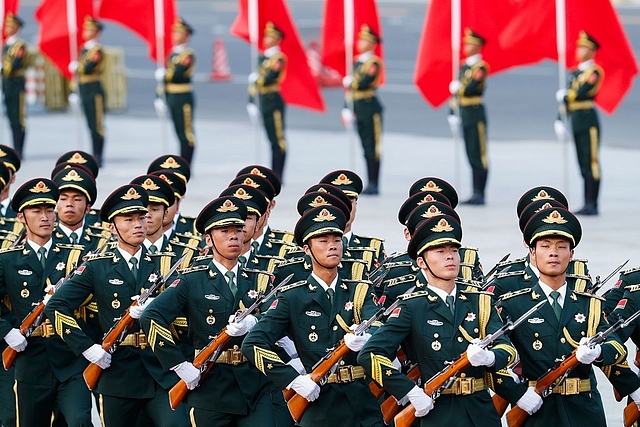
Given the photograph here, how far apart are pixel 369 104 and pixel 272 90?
1.28 metres

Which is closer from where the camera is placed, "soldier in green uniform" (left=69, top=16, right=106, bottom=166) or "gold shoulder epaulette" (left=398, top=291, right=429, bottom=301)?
"gold shoulder epaulette" (left=398, top=291, right=429, bottom=301)

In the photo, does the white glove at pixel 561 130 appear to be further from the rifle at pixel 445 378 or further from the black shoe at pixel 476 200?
the rifle at pixel 445 378

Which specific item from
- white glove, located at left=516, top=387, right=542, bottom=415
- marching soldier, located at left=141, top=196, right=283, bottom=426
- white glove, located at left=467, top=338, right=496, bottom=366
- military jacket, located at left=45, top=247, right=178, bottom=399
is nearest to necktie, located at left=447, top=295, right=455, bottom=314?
white glove, located at left=467, top=338, right=496, bottom=366

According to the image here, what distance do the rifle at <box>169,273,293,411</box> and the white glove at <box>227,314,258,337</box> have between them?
0.03m

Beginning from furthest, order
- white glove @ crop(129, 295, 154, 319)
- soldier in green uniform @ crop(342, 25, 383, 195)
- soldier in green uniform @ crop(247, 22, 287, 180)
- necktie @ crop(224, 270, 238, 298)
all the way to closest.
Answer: soldier in green uniform @ crop(247, 22, 287, 180), soldier in green uniform @ crop(342, 25, 383, 195), white glove @ crop(129, 295, 154, 319), necktie @ crop(224, 270, 238, 298)

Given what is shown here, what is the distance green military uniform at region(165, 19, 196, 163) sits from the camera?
19625 mm

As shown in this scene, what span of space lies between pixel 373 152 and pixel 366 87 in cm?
80

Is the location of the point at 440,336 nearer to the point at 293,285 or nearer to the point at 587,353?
the point at 587,353

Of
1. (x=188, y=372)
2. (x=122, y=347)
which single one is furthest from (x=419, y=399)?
(x=122, y=347)

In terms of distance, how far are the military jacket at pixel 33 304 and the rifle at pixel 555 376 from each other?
9.08 ft

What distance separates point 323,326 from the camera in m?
7.96

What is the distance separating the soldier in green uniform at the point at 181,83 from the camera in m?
19.6

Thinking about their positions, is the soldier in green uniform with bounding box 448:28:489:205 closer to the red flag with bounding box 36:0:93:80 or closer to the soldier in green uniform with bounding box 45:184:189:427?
the red flag with bounding box 36:0:93:80

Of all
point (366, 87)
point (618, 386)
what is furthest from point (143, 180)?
point (366, 87)
